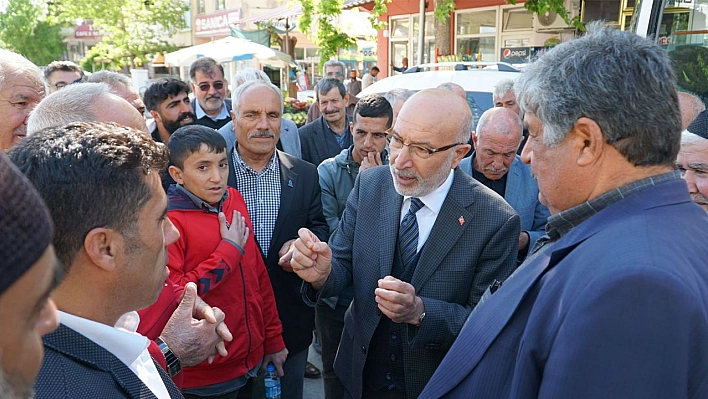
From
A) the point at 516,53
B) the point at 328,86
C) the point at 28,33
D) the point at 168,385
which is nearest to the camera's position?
the point at 168,385

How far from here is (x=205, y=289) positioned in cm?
252

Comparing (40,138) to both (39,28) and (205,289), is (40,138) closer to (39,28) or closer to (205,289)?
(205,289)

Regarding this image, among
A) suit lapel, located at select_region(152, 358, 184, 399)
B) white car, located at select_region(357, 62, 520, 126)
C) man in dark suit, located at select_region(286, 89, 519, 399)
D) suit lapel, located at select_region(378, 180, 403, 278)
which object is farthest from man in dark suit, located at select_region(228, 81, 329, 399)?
white car, located at select_region(357, 62, 520, 126)

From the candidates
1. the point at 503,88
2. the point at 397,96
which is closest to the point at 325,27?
the point at 397,96

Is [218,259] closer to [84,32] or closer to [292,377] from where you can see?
[292,377]

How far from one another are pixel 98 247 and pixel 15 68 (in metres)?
2.06

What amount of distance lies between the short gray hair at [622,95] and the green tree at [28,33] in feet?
131

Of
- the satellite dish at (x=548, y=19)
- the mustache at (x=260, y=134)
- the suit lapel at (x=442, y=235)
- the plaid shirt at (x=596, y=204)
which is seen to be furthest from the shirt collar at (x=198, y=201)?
the satellite dish at (x=548, y=19)

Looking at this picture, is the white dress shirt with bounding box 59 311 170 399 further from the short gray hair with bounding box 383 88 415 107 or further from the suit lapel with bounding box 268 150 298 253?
the short gray hair with bounding box 383 88 415 107

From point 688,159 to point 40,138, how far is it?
261cm

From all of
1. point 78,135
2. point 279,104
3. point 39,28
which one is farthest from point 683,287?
point 39,28

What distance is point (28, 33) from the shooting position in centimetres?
3872

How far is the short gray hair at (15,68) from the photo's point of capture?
281 cm

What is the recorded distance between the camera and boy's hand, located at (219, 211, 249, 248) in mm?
2676
